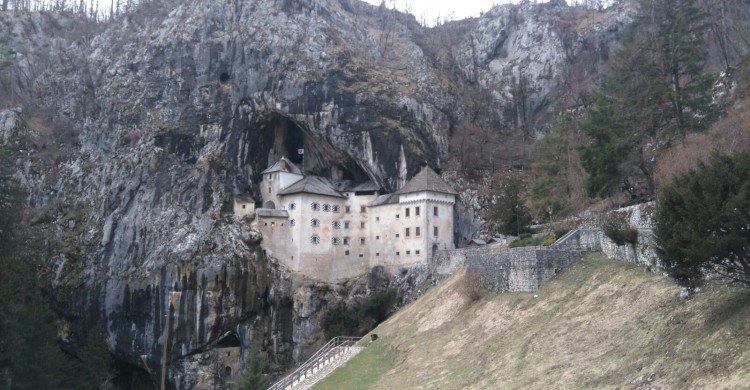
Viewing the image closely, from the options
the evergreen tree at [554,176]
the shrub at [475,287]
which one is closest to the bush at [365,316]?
the evergreen tree at [554,176]

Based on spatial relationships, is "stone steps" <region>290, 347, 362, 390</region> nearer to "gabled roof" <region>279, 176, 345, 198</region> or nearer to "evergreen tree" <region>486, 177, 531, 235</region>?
"evergreen tree" <region>486, 177, 531, 235</region>

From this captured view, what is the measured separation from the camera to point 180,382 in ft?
169

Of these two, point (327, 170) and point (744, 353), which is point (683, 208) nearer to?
point (744, 353)

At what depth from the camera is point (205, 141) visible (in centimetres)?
5803

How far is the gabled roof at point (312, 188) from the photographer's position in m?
56.0

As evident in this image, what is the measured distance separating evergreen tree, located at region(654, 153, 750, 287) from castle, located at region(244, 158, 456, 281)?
Answer: 36916 millimetres

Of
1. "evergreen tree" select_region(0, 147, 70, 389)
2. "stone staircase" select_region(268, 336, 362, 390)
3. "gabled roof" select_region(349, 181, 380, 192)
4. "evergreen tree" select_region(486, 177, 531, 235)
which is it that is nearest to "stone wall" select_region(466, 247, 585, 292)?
"stone staircase" select_region(268, 336, 362, 390)

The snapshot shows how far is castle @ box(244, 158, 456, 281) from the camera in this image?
54094 mm

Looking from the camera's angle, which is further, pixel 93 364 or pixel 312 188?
pixel 312 188

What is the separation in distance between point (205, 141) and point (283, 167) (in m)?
7.42

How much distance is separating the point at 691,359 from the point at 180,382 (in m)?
44.9

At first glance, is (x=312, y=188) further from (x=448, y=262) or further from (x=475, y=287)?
(x=475, y=287)

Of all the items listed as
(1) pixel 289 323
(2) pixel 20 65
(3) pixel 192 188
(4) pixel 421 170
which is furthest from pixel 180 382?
(2) pixel 20 65

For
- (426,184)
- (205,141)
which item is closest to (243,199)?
(205,141)
